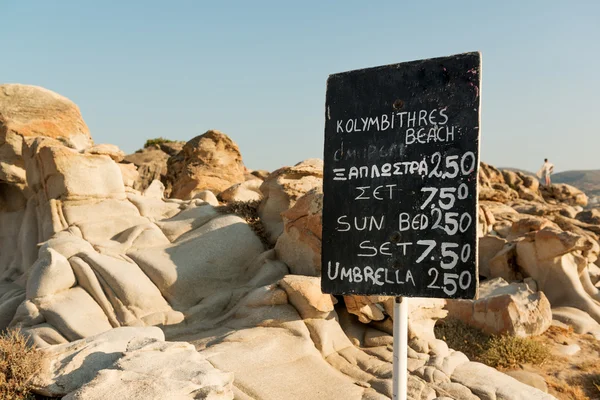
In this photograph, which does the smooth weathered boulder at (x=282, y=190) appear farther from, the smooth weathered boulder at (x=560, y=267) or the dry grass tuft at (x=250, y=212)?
the smooth weathered boulder at (x=560, y=267)

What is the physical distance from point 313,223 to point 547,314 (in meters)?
4.21

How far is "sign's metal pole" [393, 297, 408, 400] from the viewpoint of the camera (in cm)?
327

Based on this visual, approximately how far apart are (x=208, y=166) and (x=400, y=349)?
1382cm

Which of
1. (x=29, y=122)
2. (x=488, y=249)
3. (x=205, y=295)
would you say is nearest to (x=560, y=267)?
(x=488, y=249)

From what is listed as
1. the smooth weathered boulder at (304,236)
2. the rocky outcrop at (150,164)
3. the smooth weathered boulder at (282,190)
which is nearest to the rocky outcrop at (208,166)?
the rocky outcrop at (150,164)

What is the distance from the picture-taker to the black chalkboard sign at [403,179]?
3170 millimetres

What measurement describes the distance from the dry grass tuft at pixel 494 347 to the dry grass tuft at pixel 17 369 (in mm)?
5632

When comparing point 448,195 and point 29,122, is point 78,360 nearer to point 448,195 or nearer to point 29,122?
point 448,195

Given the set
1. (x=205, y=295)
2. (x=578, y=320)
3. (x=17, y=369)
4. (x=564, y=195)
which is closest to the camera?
(x=17, y=369)

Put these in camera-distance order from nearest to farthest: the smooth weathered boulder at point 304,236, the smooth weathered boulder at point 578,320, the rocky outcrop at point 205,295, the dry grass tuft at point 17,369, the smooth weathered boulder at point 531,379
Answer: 1. the dry grass tuft at point 17,369
2. the rocky outcrop at point 205,295
3. the smooth weathered boulder at point 531,379
4. the smooth weathered boulder at point 304,236
5. the smooth weathered boulder at point 578,320

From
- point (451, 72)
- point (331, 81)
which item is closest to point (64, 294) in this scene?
point (331, 81)

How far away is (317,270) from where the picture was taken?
7012 mm

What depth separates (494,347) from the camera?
7617 mm

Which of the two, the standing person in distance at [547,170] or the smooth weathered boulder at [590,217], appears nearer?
the smooth weathered boulder at [590,217]
